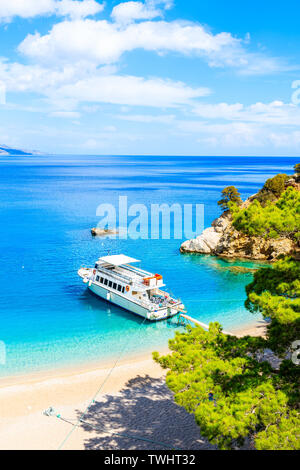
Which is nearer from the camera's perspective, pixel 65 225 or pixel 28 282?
pixel 28 282

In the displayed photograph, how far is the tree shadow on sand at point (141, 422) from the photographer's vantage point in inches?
649

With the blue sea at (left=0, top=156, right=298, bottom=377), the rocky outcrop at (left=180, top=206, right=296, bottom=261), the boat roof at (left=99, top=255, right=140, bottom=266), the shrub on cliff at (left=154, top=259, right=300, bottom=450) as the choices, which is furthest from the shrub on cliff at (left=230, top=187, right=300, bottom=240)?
the rocky outcrop at (left=180, top=206, right=296, bottom=261)

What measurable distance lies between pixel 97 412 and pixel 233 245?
34.8m

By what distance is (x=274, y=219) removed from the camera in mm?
12883

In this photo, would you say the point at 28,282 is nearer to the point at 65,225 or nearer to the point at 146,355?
the point at 146,355

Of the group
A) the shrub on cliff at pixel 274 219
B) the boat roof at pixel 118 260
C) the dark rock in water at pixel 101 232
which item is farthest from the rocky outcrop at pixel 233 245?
the shrub on cliff at pixel 274 219

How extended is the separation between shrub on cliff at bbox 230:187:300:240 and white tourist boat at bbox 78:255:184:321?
18.7m

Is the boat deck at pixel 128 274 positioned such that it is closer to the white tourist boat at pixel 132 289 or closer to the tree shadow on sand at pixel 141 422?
the white tourist boat at pixel 132 289

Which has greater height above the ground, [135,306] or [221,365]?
[221,365]

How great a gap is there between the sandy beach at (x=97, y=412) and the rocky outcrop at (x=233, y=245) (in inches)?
1118

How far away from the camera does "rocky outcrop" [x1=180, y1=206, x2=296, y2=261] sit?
4756cm
